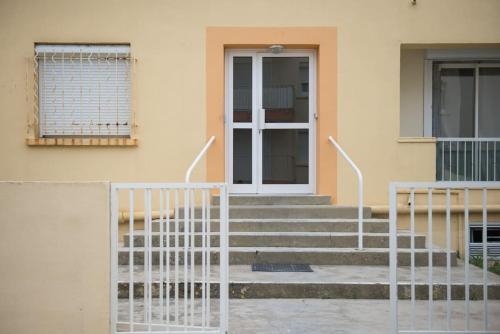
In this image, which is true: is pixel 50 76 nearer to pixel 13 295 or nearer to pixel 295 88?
pixel 295 88

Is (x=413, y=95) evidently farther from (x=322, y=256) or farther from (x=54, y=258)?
(x=54, y=258)

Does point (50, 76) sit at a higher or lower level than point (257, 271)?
higher

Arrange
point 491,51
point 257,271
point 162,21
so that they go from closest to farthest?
point 257,271 < point 162,21 < point 491,51

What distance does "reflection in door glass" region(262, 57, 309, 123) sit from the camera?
9.27 meters

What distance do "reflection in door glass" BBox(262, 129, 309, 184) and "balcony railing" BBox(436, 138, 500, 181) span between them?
6.66 ft

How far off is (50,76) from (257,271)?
15.1 ft

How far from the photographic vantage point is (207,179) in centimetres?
890

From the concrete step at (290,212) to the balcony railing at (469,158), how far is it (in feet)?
5.27

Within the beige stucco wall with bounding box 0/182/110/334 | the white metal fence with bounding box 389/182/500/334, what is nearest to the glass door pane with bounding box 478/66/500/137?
the white metal fence with bounding box 389/182/500/334

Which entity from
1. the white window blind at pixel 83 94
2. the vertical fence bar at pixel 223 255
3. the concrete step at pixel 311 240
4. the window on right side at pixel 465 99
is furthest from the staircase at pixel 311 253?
the window on right side at pixel 465 99

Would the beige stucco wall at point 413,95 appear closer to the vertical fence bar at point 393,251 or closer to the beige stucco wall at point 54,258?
the vertical fence bar at point 393,251

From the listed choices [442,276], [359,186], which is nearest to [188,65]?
[359,186]

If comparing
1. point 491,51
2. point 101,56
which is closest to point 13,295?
point 101,56

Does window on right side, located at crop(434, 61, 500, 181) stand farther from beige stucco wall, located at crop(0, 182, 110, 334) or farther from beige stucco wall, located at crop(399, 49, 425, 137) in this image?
beige stucco wall, located at crop(0, 182, 110, 334)
